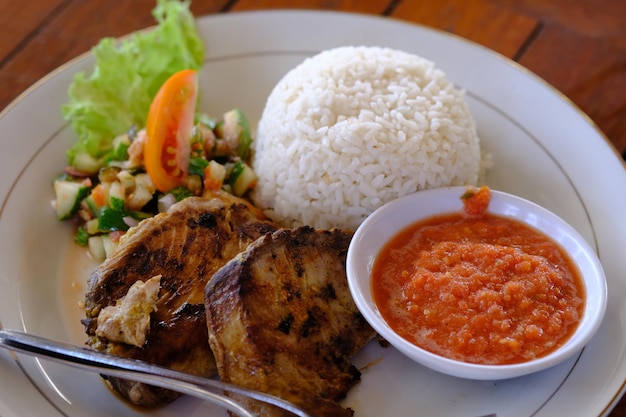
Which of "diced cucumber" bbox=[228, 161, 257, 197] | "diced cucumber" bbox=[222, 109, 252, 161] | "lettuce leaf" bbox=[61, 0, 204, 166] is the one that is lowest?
"diced cucumber" bbox=[228, 161, 257, 197]

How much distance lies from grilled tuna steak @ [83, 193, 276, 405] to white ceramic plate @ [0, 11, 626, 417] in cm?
27

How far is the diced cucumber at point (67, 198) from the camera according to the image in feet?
13.1

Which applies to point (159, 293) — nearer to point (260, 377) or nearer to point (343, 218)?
point (260, 377)

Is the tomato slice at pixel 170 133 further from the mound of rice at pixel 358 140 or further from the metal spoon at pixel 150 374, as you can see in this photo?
the metal spoon at pixel 150 374

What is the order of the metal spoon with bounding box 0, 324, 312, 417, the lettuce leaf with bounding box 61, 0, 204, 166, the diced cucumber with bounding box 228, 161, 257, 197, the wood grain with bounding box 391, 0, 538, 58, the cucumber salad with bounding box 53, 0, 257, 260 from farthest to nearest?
1. the wood grain with bounding box 391, 0, 538, 58
2. the lettuce leaf with bounding box 61, 0, 204, 166
3. the diced cucumber with bounding box 228, 161, 257, 197
4. the cucumber salad with bounding box 53, 0, 257, 260
5. the metal spoon with bounding box 0, 324, 312, 417

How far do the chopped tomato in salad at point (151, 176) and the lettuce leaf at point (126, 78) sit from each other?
0.31 m

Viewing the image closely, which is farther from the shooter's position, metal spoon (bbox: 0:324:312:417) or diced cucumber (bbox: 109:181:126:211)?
diced cucumber (bbox: 109:181:126:211)

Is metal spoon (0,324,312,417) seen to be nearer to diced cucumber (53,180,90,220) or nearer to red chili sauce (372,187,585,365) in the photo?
red chili sauce (372,187,585,365)

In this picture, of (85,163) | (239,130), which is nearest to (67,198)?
(85,163)

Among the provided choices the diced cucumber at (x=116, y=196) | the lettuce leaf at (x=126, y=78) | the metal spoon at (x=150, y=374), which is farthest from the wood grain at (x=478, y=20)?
the metal spoon at (x=150, y=374)

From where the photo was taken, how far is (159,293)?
3102 millimetres

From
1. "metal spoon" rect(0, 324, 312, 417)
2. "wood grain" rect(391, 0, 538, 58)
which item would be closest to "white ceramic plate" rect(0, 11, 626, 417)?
"metal spoon" rect(0, 324, 312, 417)

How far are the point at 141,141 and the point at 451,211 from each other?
201cm

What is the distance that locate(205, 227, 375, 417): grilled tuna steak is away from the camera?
2.79m
